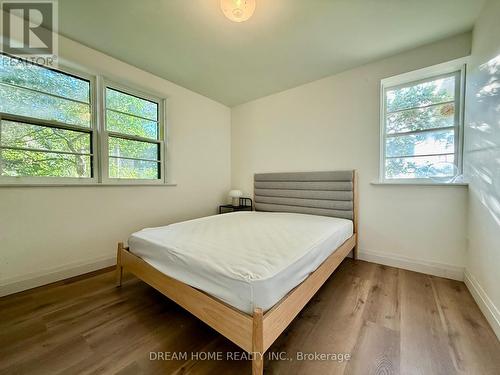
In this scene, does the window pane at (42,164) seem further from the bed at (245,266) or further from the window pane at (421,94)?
the window pane at (421,94)

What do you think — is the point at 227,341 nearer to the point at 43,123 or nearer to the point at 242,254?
the point at 242,254

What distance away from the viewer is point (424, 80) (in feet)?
7.70

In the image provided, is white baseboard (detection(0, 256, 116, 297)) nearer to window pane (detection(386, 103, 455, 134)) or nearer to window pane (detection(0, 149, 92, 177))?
window pane (detection(0, 149, 92, 177))

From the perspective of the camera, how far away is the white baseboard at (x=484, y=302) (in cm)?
137

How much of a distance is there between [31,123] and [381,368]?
3.46 meters

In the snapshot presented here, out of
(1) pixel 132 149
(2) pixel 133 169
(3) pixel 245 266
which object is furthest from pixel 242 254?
(1) pixel 132 149

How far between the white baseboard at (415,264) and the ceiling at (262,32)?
8.01 ft

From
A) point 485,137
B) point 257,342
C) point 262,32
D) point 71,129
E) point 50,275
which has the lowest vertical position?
point 50,275

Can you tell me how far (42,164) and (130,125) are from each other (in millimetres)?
1024

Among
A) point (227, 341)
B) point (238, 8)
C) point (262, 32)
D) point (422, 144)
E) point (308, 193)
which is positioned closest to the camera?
point (227, 341)

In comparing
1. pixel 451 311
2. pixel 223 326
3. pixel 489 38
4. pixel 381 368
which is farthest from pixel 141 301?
pixel 489 38

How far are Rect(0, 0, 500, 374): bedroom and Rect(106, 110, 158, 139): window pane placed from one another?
0.02m

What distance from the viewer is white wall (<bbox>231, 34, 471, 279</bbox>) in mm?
2135

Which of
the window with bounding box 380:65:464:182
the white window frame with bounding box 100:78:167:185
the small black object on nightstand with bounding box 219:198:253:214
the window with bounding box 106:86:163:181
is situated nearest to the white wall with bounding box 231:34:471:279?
the window with bounding box 380:65:464:182
